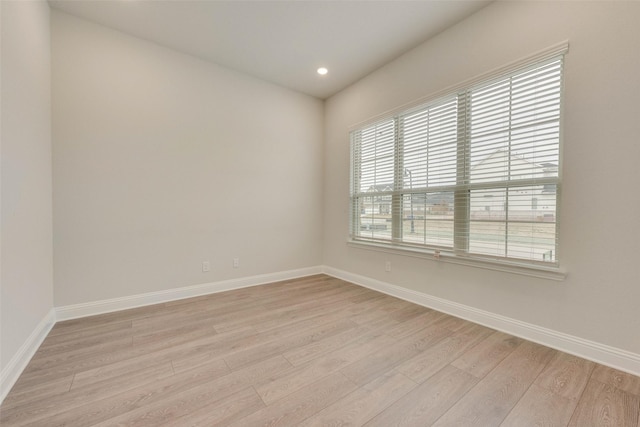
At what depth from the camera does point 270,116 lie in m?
3.63

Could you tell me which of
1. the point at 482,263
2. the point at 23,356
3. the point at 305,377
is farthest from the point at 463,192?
the point at 23,356

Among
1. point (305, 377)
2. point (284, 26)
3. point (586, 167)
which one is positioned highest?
point (284, 26)

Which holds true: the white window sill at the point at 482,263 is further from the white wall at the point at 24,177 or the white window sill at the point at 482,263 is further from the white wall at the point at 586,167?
the white wall at the point at 24,177

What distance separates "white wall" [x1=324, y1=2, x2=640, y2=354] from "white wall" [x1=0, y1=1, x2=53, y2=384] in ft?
11.2

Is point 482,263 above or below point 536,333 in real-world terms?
above

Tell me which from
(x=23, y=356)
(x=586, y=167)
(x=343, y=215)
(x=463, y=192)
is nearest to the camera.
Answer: (x=23, y=356)

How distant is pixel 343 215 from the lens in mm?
3895

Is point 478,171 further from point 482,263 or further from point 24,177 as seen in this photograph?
point 24,177

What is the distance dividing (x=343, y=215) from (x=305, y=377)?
8.32 ft

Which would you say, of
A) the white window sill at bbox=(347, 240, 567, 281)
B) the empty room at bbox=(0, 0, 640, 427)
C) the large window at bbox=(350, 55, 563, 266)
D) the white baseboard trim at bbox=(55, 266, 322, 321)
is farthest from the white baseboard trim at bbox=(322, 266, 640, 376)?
the white baseboard trim at bbox=(55, 266, 322, 321)

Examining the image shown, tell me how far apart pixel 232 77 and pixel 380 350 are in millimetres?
3460

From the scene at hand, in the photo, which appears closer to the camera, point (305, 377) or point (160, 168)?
point (305, 377)

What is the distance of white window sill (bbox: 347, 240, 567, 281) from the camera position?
196 centimetres

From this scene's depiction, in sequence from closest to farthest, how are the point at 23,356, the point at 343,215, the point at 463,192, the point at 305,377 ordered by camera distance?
the point at 305,377 → the point at 23,356 → the point at 463,192 → the point at 343,215
